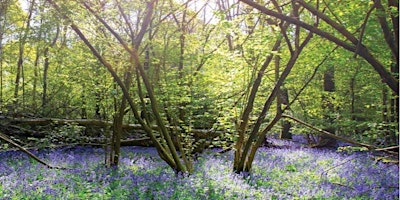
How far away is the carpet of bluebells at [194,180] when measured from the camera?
4.83 m

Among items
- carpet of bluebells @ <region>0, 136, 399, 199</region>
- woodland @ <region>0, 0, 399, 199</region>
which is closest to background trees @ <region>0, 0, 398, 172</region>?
woodland @ <region>0, 0, 399, 199</region>

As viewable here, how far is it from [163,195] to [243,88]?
2765mm

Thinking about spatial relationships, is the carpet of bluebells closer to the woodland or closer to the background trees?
the woodland

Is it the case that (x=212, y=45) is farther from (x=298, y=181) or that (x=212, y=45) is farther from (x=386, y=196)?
(x=386, y=196)

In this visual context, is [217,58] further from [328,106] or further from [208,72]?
[328,106]

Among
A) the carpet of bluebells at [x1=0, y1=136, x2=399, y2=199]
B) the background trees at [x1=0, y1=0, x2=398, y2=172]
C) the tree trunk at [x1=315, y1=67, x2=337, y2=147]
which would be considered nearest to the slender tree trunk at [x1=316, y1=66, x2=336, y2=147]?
the tree trunk at [x1=315, y1=67, x2=337, y2=147]

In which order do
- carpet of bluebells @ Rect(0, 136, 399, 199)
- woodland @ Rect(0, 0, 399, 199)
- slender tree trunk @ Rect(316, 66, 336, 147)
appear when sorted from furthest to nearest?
slender tree trunk @ Rect(316, 66, 336, 147) < carpet of bluebells @ Rect(0, 136, 399, 199) < woodland @ Rect(0, 0, 399, 199)

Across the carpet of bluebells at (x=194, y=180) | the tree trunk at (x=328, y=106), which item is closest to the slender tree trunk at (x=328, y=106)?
the tree trunk at (x=328, y=106)

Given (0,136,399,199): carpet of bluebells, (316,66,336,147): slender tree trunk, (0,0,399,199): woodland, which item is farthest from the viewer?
(316,66,336,147): slender tree trunk

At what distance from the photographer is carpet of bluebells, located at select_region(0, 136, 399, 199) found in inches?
190

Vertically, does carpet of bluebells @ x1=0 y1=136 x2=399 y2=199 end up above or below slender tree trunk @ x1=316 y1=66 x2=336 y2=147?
below

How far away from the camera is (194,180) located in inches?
213

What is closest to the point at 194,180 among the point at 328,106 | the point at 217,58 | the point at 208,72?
the point at 217,58

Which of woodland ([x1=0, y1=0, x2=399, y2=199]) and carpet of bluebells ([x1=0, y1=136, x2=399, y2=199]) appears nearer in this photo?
woodland ([x1=0, y1=0, x2=399, y2=199])
